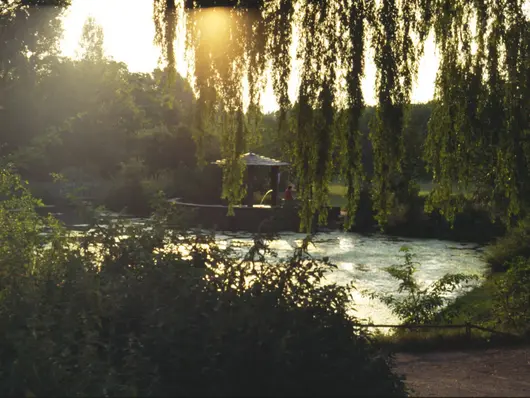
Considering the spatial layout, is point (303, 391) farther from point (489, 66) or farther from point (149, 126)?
point (149, 126)

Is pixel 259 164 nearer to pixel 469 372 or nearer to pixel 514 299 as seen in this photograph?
pixel 514 299

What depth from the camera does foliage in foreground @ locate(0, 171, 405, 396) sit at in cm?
560

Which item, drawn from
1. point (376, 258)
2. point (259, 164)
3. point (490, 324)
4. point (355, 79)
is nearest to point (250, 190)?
point (259, 164)

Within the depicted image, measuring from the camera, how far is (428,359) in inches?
393

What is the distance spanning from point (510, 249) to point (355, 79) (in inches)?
508

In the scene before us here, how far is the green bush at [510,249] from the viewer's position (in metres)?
18.6

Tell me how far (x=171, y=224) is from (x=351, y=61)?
2.20 m

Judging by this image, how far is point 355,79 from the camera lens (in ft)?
25.5

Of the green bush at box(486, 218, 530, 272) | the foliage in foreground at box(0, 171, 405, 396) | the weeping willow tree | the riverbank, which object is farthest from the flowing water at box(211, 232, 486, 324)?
the foliage in foreground at box(0, 171, 405, 396)

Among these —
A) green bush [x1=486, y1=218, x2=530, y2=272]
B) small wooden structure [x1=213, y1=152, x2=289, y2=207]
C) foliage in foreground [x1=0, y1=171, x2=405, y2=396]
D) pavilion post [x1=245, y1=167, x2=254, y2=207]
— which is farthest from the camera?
small wooden structure [x1=213, y1=152, x2=289, y2=207]

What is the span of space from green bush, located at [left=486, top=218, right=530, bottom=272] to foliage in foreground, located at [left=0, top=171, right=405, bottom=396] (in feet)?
39.8

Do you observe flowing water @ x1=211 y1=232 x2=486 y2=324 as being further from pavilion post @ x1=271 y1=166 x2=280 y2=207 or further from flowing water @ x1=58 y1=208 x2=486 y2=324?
pavilion post @ x1=271 y1=166 x2=280 y2=207

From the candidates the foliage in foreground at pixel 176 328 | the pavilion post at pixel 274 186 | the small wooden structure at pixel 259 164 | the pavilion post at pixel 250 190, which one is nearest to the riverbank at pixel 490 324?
the foliage in foreground at pixel 176 328

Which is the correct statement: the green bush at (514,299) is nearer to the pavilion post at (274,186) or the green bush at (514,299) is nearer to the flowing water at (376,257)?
the flowing water at (376,257)
